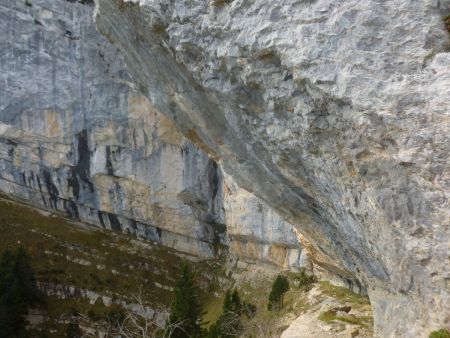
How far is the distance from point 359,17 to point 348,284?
18.8 meters

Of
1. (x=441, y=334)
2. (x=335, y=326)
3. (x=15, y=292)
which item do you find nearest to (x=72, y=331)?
(x=15, y=292)

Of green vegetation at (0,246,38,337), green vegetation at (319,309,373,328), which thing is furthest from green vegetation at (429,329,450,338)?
green vegetation at (0,246,38,337)

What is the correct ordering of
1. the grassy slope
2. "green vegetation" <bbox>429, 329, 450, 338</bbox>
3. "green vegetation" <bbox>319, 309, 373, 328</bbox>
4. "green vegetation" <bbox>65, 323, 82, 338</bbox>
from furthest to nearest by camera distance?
1. the grassy slope
2. "green vegetation" <bbox>65, 323, 82, 338</bbox>
3. "green vegetation" <bbox>319, 309, 373, 328</bbox>
4. "green vegetation" <bbox>429, 329, 450, 338</bbox>

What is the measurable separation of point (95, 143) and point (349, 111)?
3916cm

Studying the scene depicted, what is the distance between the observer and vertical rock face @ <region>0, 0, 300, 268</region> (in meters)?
40.2

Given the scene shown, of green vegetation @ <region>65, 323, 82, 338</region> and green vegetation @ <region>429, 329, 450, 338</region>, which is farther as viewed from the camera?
green vegetation @ <region>65, 323, 82, 338</region>

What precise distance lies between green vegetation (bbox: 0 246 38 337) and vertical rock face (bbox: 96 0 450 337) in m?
25.4

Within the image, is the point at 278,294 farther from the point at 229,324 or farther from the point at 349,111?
the point at 349,111

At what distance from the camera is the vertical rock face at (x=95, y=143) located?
40.2m

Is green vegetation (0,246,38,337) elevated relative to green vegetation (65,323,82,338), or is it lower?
elevated

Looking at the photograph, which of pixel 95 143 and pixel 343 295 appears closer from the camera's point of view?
pixel 343 295

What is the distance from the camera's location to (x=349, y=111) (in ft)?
24.3

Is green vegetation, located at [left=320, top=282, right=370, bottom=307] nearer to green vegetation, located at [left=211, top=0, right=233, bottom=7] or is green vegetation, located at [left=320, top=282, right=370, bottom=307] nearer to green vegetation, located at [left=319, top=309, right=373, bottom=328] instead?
green vegetation, located at [left=319, top=309, right=373, bottom=328]

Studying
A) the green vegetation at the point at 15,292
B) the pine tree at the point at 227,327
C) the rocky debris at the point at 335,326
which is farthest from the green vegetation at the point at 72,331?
the rocky debris at the point at 335,326
